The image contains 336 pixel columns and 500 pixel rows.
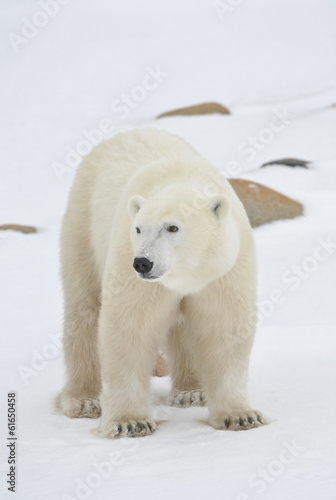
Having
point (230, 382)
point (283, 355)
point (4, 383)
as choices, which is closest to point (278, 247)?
point (283, 355)

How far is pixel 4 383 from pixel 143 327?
6.46 feet

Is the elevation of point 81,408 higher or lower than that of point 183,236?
lower

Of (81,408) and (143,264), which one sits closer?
(143,264)

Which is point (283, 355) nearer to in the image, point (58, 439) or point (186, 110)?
point (58, 439)

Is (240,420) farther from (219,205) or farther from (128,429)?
(219,205)

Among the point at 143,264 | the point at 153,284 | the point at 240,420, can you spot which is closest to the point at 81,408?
the point at 240,420

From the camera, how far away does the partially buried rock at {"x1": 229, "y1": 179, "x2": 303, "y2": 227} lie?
877cm

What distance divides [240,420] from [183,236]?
3.43 feet

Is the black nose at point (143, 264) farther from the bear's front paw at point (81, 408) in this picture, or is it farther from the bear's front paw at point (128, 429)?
the bear's front paw at point (81, 408)

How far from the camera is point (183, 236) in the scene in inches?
132

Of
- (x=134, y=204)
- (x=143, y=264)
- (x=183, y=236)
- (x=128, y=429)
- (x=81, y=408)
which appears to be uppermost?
(x=134, y=204)

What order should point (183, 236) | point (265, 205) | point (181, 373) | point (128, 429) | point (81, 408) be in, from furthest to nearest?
1. point (265, 205)
2. point (181, 373)
3. point (81, 408)
4. point (128, 429)
5. point (183, 236)

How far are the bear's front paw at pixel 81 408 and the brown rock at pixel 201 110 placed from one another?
1090 cm

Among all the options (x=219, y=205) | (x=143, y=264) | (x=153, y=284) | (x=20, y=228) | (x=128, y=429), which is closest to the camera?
(x=143, y=264)
